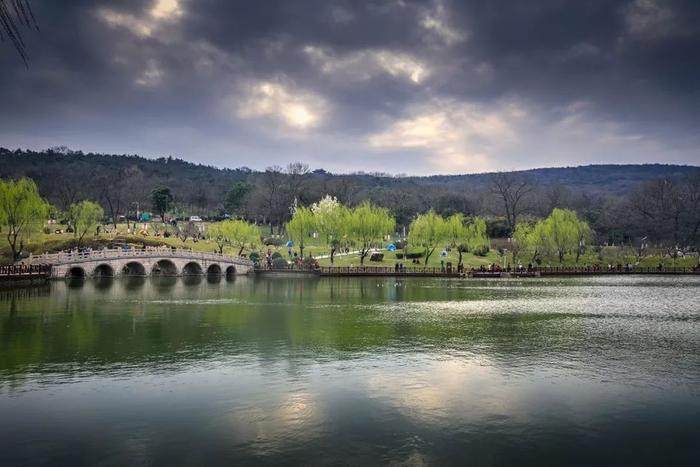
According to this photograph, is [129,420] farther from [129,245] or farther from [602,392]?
[129,245]

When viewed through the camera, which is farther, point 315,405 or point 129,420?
point 315,405

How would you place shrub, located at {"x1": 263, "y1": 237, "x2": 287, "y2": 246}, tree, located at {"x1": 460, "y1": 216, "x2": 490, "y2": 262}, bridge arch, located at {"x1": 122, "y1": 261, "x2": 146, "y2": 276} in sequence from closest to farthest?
bridge arch, located at {"x1": 122, "y1": 261, "x2": 146, "y2": 276} → tree, located at {"x1": 460, "y1": 216, "x2": 490, "y2": 262} → shrub, located at {"x1": 263, "y1": 237, "x2": 287, "y2": 246}

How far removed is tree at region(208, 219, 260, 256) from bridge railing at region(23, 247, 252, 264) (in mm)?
17986

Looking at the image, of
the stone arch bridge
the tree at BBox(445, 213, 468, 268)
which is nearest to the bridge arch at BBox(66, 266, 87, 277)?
the stone arch bridge

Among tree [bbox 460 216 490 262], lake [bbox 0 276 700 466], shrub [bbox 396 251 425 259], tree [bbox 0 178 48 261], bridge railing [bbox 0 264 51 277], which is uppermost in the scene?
tree [bbox 0 178 48 261]

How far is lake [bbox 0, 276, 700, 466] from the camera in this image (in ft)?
58.1

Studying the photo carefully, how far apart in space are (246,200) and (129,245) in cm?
7592

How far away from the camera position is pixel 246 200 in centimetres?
17800

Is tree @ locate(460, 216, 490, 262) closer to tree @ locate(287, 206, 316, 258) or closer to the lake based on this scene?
tree @ locate(287, 206, 316, 258)

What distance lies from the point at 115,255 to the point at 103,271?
656 centimetres

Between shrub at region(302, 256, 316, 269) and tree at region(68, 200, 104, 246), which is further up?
tree at region(68, 200, 104, 246)

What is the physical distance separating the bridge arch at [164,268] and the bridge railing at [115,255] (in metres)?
3.08

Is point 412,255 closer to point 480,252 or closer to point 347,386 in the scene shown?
point 480,252

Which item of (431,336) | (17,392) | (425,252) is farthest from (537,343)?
(425,252)
